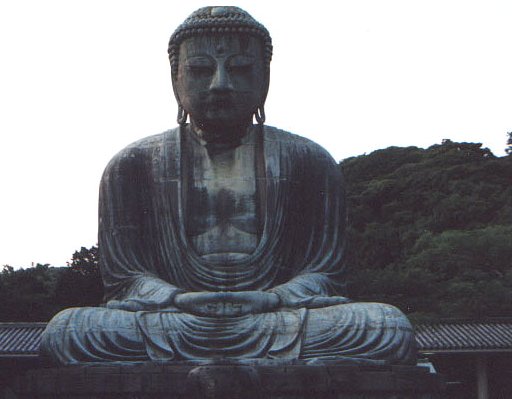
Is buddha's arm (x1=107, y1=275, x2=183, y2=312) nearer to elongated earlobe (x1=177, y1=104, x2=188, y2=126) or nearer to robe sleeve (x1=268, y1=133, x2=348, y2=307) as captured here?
robe sleeve (x1=268, y1=133, x2=348, y2=307)

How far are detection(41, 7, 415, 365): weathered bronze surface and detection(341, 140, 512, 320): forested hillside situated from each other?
2055cm

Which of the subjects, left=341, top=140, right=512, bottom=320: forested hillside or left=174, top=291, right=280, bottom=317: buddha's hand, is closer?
left=174, top=291, right=280, bottom=317: buddha's hand

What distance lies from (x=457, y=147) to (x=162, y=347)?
1805 inches

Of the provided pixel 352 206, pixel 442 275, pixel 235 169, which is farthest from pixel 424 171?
pixel 235 169

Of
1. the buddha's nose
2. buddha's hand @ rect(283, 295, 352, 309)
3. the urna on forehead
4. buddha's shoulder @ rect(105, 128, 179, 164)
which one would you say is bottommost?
buddha's hand @ rect(283, 295, 352, 309)

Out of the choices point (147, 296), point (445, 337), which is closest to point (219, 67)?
point (147, 296)

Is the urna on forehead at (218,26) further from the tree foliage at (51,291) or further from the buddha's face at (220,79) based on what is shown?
the tree foliage at (51,291)

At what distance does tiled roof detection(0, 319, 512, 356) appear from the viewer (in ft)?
89.2

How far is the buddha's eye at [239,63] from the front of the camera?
1024cm

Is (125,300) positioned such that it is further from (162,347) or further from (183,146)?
(183,146)

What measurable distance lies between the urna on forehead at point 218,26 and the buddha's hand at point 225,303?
2.41 metres

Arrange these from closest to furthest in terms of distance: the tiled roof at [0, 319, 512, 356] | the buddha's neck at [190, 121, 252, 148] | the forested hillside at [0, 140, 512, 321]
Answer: the buddha's neck at [190, 121, 252, 148], the tiled roof at [0, 319, 512, 356], the forested hillside at [0, 140, 512, 321]

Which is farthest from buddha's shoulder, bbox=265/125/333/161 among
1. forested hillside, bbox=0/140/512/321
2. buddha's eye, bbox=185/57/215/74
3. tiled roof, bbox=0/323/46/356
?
tiled roof, bbox=0/323/46/356

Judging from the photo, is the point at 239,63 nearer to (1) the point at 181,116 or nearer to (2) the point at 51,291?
(1) the point at 181,116
